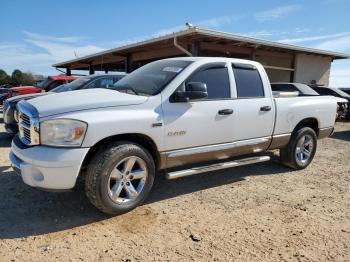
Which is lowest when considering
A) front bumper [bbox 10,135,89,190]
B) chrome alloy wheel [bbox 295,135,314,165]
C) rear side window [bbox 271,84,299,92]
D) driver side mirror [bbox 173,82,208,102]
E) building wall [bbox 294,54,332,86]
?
chrome alloy wheel [bbox 295,135,314,165]

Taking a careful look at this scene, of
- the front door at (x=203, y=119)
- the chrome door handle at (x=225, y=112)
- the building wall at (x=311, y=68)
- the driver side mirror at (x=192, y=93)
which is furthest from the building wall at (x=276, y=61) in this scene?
the driver side mirror at (x=192, y=93)

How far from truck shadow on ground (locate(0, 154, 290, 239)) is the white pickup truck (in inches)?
15.8

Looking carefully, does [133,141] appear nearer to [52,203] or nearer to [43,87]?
[52,203]

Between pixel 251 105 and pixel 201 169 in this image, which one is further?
pixel 251 105

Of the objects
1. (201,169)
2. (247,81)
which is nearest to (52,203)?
(201,169)

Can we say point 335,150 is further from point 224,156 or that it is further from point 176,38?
point 176,38

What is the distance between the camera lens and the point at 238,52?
1600cm

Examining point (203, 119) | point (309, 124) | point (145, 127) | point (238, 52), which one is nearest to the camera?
point (145, 127)

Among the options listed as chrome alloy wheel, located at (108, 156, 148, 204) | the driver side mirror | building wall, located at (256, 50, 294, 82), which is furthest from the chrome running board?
building wall, located at (256, 50, 294, 82)

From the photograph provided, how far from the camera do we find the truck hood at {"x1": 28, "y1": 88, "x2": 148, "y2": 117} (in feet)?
11.3

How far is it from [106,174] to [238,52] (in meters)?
13.8

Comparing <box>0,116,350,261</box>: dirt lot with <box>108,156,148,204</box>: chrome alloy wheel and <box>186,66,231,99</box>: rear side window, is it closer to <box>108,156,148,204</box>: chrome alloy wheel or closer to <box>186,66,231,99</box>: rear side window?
<box>108,156,148,204</box>: chrome alloy wheel

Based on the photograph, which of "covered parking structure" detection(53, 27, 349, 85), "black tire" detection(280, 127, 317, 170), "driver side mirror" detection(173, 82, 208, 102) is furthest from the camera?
"covered parking structure" detection(53, 27, 349, 85)

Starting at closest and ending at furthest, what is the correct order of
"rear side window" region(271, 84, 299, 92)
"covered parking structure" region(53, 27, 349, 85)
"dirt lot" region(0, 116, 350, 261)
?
"dirt lot" region(0, 116, 350, 261)
"rear side window" region(271, 84, 299, 92)
"covered parking structure" region(53, 27, 349, 85)
